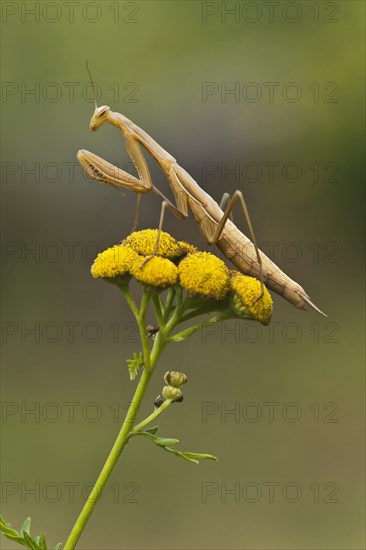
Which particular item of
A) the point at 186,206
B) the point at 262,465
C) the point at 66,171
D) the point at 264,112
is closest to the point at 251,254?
the point at 186,206

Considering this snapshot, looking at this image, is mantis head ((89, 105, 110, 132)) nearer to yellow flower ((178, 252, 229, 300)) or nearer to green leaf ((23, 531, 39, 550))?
yellow flower ((178, 252, 229, 300))

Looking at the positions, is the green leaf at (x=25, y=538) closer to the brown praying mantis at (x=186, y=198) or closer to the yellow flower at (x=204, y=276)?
the yellow flower at (x=204, y=276)

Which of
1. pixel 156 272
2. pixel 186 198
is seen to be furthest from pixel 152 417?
pixel 186 198

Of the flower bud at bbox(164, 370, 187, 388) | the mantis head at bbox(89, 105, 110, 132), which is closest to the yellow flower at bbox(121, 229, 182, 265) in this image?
the flower bud at bbox(164, 370, 187, 388)

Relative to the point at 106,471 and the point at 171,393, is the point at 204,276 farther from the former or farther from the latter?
the point at 106,471

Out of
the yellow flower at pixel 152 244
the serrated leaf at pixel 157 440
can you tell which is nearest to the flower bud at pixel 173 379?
the serrated leaf at pixel 157 440

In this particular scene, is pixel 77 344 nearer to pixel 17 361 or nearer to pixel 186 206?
pixel 17 361
